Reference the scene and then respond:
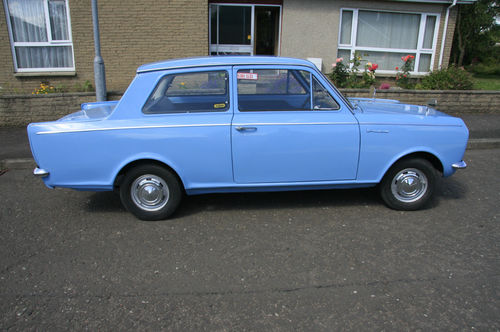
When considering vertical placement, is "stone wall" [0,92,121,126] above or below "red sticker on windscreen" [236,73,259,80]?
below

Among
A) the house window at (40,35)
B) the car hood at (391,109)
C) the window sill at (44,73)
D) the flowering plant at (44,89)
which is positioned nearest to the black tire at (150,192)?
the car hood at (391,109)

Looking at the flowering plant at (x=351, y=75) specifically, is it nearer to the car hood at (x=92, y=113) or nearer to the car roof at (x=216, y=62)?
the car roof at (x=216, y=62)

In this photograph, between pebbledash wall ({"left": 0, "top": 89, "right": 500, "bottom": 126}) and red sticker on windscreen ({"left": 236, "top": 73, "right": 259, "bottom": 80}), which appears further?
pebbledash wall ({"left": 0, "top": 89, "right": 500, "bottom": 126})

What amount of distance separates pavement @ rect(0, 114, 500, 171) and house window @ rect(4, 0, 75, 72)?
9.57 ft

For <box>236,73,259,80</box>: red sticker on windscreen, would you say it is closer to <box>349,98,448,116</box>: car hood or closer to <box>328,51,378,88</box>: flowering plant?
<box>349,98,448,116</box>: car hood

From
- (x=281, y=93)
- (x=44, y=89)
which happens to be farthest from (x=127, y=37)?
(x=281, y=93)

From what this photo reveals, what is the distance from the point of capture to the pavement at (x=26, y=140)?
637 cm

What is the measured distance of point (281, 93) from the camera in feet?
14.8

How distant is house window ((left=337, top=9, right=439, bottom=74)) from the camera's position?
11.5 m

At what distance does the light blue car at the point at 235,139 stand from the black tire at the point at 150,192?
1 cm

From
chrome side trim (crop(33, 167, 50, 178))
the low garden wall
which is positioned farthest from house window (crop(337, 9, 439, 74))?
chrome side trim (crop(33, 167, 50, 178))

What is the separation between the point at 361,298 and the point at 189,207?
95.7 inches

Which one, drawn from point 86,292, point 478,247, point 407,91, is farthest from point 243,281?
point 407,91

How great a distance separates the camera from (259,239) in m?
3.98
